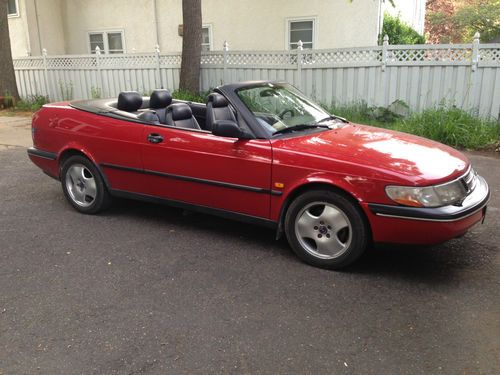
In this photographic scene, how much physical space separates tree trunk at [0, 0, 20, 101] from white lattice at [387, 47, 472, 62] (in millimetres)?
11033

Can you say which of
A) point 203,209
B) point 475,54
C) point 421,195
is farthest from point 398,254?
point 475,54

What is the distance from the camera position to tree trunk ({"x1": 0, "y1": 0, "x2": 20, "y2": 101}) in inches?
558

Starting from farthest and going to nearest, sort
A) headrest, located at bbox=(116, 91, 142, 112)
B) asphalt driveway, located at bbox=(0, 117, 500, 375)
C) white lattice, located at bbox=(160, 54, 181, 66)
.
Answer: white lattice, located at bbox=(160, 54, 181, 66) < headrest, located at bbox=(116, 91, 142, 112) < asphalt driveway, located at bbox=(0, 117, 500, 375)

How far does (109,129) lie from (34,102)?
11356 millimetres

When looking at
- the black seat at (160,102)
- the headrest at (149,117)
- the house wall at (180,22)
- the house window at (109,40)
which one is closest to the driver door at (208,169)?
the headrest at (149,117)

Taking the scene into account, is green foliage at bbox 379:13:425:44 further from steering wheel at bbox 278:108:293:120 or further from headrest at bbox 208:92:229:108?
headrest at bbox 208:92:229:108

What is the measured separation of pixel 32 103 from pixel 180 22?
5.26 m

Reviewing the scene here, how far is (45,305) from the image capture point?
3498 millimetres

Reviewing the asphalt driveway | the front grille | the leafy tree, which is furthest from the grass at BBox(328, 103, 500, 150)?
the leafy tree

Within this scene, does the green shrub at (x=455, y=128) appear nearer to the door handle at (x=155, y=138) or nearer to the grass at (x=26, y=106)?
the door handle at (x=155, y=138)

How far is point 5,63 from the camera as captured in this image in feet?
48.0

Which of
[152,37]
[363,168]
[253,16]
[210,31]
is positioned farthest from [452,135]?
[152,37]

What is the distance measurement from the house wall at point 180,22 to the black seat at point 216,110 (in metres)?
10.1

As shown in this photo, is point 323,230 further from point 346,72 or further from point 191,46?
point 191,46
